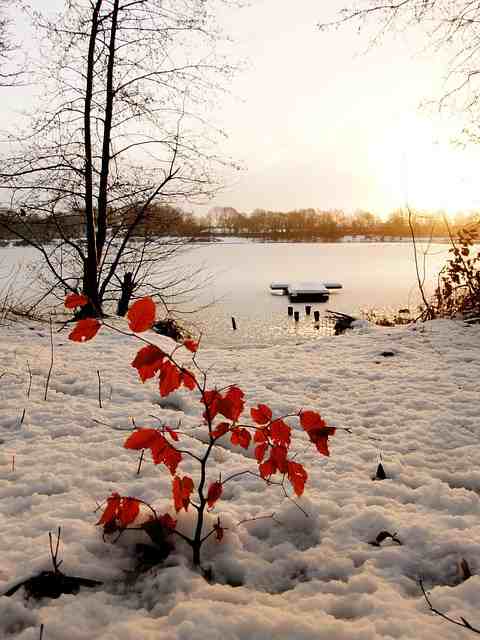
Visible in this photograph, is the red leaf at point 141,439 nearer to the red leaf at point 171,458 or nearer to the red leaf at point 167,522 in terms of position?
the red leaf at point 171,458

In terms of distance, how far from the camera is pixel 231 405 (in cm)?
174

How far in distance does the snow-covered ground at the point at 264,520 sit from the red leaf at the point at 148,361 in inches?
32.0

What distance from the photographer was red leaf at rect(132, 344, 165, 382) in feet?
4.89

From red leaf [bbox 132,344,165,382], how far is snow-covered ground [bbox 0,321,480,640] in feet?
2.67

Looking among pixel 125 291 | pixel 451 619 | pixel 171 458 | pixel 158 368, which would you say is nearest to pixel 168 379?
pixel 158 368

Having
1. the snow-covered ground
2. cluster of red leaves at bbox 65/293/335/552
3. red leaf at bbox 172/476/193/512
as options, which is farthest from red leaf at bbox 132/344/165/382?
the snow-covered ground

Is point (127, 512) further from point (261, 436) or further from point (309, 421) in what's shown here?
point (309, 421)

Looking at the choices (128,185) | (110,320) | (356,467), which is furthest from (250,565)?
(128,185)

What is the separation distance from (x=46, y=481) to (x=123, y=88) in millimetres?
7677

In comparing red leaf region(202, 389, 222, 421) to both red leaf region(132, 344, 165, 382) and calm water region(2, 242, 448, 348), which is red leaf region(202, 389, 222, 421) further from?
calm water region(2, 242, 448, 348)

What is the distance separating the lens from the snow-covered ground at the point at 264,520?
146cm

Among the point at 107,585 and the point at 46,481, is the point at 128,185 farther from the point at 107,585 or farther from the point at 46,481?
the point at 107,585

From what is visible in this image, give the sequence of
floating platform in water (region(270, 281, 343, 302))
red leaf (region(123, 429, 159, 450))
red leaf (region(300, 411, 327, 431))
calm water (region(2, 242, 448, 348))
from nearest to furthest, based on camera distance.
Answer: red leaf (region(123, 429, 159, 450)) → red leaf (region(300, 411, 327, 431)) → calm water (region(2, 242, 448, 348)) → floating platform in water (region(270, 281, 343, 302))

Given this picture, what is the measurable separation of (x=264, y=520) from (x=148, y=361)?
3.74ft
